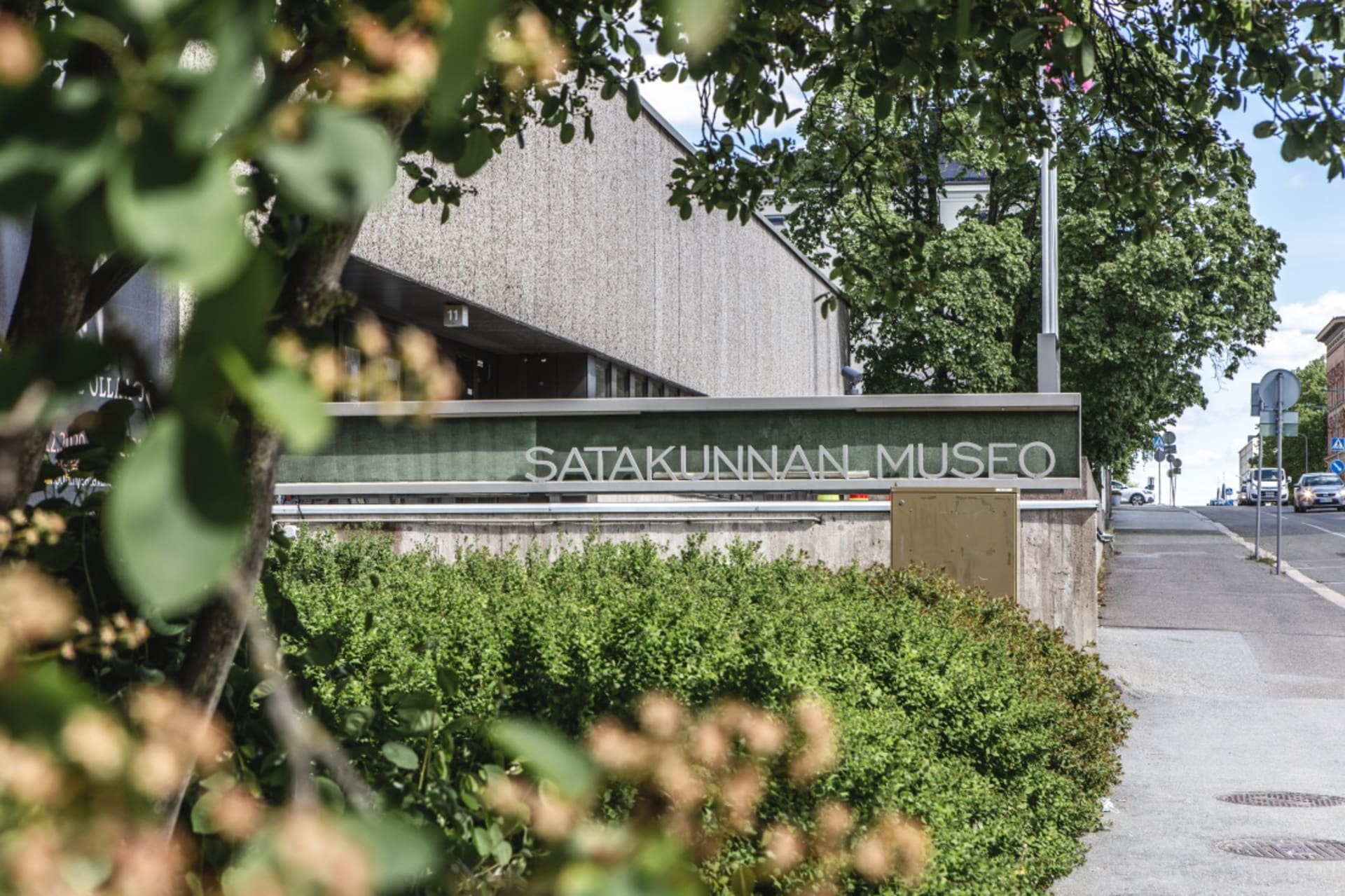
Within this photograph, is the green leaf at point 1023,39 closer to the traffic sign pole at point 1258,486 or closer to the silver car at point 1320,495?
the traffic sign pole at point 1258,486

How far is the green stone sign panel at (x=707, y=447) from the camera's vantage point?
10492 mm

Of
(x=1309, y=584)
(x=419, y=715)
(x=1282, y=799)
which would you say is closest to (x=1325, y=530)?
(x=1309, y=584)

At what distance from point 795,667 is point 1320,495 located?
197 feet

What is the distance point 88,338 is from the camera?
0.90 metres

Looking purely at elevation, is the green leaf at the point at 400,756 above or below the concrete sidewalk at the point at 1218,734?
above

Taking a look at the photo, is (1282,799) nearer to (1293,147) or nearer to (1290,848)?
(1290,848)

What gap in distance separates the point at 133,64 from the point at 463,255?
14.3 metres

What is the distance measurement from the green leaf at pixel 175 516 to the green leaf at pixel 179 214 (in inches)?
3.0

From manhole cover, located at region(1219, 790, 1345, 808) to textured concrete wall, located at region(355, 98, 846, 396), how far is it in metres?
5.80

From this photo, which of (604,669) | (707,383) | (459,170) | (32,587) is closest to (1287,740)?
(604,669)

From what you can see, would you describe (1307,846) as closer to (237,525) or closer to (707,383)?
(237,525)

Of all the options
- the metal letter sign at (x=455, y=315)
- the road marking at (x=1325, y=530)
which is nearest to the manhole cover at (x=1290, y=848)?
the metal letter sign at (x=455, y=315)

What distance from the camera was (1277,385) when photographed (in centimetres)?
2234

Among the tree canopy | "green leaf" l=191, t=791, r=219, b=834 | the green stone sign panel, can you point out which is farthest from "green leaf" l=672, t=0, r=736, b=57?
the tree canopy
